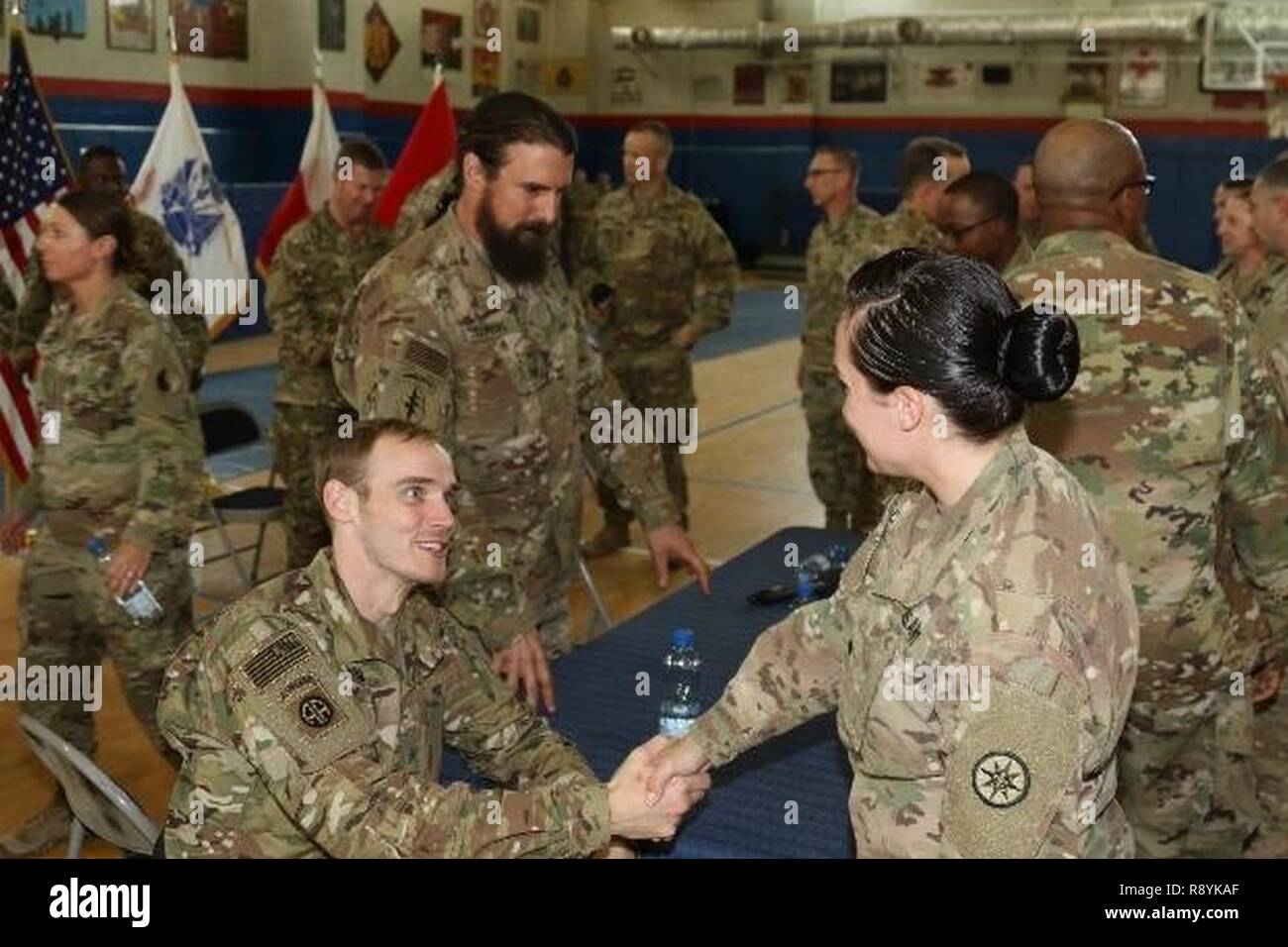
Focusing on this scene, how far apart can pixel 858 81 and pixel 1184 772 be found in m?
18.5

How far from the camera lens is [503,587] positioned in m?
3.12

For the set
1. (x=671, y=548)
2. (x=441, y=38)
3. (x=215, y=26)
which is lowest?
(x=671, y=548)

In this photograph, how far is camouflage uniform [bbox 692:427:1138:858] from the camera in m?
1.58

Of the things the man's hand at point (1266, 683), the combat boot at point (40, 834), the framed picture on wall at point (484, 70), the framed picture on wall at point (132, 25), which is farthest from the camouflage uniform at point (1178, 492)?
the framed picture on wall at point (484, 70)

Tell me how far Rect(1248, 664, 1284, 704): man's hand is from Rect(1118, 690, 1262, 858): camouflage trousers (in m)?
0.18

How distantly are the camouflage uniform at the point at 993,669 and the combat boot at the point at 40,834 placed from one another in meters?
2.81

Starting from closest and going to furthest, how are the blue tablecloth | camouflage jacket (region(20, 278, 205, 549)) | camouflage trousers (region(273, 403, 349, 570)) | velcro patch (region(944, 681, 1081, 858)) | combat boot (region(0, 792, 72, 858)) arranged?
1. velcro patch (region(944, 681, 1081, 858))
2. the blue tablecloth
3. camouflage jacket (region(20, 278, 205, 549))
4. combat boot (region(0, 792, 72, 858))
5. camouflage trousers (region(273, 403, 349, 570))

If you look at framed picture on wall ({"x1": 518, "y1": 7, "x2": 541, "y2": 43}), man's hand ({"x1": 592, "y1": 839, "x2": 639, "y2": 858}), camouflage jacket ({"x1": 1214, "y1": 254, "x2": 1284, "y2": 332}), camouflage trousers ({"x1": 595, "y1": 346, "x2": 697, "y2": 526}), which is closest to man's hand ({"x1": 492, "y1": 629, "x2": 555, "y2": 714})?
man's hand ({"x1": 592, "y1": 839, "x2": 639, "y2": 858})

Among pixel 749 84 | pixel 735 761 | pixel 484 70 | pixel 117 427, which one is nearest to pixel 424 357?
pixel 735 761

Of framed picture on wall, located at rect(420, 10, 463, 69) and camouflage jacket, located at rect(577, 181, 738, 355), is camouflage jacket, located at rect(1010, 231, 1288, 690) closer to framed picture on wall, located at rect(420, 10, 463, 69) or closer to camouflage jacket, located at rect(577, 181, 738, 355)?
camouflage jacket, located at rect(577, 181, 738, 355)

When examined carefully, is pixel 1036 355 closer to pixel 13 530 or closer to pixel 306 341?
pixel 13 530

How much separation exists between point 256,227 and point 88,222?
33.9 ft

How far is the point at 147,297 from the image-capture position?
560 cm

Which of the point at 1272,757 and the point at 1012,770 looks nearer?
the point at 1012,770
